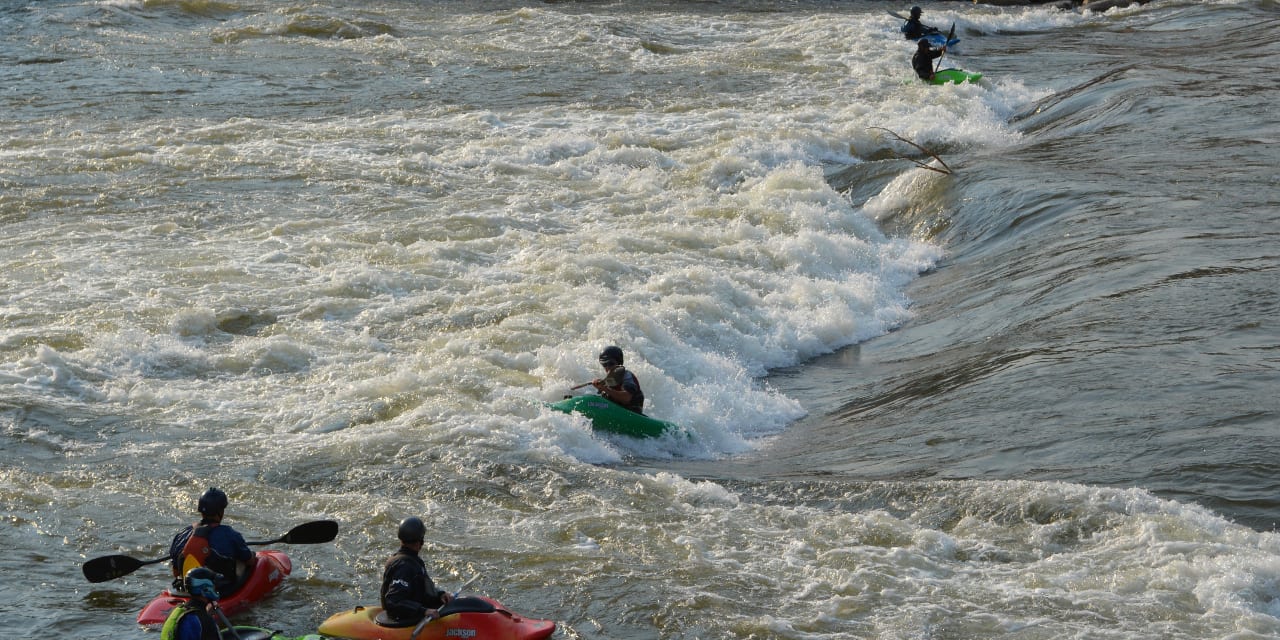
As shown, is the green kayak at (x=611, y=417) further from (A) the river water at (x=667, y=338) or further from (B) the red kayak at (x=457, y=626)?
(B) the red kayak at (x=457, y=626)

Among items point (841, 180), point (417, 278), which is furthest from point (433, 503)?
point (841, 180)

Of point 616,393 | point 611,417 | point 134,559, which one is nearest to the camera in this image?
point 134,559

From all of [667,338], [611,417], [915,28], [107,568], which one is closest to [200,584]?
[107,568]

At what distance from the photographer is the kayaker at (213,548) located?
7.24 meters

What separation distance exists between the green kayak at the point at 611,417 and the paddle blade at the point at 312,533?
2.84 metres

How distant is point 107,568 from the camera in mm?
6938

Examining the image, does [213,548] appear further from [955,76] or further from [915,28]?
[915,28]

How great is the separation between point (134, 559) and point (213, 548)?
41 cm

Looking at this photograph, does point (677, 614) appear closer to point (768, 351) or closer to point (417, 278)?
point (768, 351)

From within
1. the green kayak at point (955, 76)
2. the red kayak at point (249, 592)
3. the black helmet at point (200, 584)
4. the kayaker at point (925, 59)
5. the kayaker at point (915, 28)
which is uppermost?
the kayaker at point (915, 28)

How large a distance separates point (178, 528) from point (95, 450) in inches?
60.1

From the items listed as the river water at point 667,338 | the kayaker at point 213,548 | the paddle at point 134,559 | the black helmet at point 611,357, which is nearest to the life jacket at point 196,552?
the kayaker at point 213,548

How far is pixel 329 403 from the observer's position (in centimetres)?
1041

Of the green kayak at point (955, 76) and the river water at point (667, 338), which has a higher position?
the green kayak at point (955, 76)
